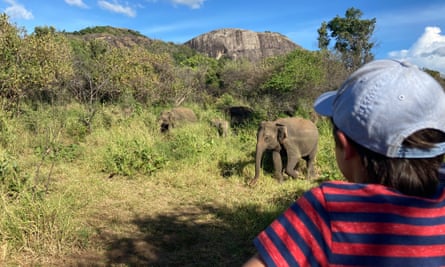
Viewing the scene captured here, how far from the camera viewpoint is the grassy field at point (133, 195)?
13.4 ft

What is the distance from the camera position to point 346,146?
3.47 feet

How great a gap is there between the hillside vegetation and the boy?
3.26 m

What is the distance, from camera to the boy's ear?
1051 millimetres

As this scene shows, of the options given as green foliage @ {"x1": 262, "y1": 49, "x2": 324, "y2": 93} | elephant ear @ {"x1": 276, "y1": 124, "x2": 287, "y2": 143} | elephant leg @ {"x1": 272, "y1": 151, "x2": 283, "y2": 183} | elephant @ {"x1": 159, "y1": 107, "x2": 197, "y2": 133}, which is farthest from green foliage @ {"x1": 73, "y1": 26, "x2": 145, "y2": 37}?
elephant leg @ {"x1": 272, "y1": 151, "x2": 283, "y2": 183}

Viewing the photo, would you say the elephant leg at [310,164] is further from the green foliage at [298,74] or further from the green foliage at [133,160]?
the green foliage at [298,74]

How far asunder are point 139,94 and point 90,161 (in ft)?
25.4

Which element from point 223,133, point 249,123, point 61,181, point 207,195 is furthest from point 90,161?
point 249,123

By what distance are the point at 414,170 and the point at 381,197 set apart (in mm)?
113

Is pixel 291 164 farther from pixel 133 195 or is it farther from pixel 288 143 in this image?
pixel 133 195

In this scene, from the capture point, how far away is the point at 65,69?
12.3 m

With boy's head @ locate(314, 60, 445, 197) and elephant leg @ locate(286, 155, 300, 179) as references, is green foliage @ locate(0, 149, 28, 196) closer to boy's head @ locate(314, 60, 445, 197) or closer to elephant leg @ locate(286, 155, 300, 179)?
elephant leg @ locate(286, 155, 300, 179)

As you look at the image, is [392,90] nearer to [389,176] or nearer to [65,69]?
[389,176]

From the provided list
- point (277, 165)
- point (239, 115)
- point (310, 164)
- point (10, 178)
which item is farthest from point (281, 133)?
point (239, 115)

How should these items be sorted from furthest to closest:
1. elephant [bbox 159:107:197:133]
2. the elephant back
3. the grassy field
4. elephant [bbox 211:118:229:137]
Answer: elephant [bbox 159:107:197:133]
elephant [bbox 211:118:229:137]
the elephant back
the grassy field
